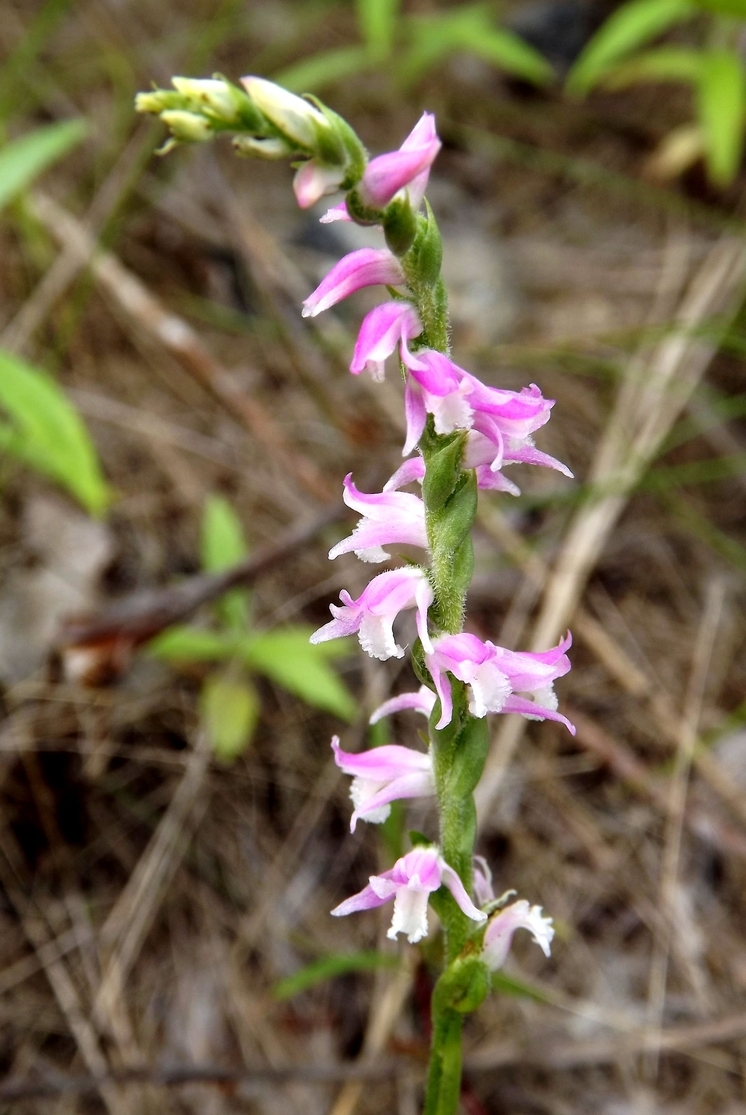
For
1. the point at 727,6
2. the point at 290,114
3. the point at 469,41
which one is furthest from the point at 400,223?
the point at 469,41

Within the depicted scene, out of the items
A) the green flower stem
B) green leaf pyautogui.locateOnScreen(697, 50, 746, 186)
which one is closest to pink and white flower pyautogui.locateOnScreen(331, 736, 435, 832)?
the green flower stem

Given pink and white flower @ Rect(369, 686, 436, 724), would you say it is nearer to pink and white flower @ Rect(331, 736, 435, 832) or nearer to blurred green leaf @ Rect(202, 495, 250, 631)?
pink and white flower @ Rect(331, 736, 435, 832)

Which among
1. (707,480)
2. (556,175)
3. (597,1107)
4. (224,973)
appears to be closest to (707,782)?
(597,1107)

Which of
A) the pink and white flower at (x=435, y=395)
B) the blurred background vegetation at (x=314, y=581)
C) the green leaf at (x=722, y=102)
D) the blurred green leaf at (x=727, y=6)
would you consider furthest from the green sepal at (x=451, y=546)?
the green leaf at (x=722, y=102)

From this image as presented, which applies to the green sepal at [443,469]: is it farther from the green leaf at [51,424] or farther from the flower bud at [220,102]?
the green leaf at [51,424]

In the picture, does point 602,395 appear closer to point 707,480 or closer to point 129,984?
point 707,480

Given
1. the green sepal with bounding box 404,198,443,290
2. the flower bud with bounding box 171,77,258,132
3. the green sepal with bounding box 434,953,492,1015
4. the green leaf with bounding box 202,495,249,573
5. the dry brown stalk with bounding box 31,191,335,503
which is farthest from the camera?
the dry brown stalk with bounding box 31,191,335,503
